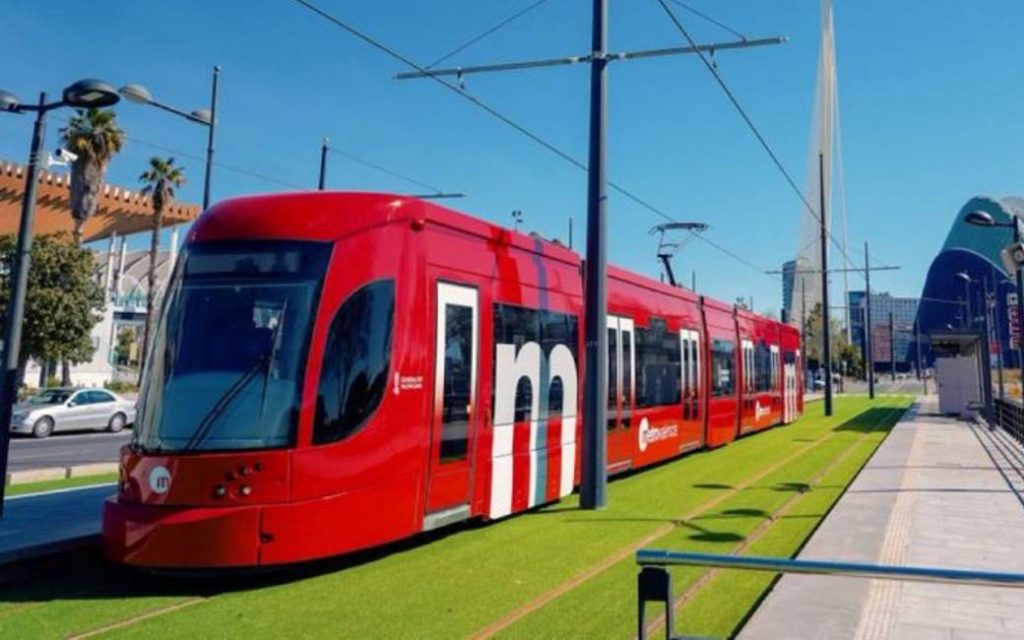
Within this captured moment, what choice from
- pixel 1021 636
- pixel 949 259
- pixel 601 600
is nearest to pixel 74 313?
pixel 601 600

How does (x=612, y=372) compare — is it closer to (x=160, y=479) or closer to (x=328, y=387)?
(x=328, y=387)

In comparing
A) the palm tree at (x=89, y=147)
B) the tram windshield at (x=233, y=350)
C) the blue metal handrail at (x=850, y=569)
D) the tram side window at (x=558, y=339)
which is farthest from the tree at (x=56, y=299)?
the blue metal handrail at (x=850, y=569)

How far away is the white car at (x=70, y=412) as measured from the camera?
975 inches

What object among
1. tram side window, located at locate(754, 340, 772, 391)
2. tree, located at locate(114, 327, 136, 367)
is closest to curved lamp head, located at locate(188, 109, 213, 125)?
tram side window, located at locate(754, 340, 772, 391)

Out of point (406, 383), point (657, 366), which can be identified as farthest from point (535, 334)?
point (657, 366)

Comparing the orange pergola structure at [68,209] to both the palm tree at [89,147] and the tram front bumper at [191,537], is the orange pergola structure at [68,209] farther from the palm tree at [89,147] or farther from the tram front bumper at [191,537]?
the tram front bumper at [191,537]

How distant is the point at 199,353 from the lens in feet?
23.4

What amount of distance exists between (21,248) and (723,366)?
15057mm

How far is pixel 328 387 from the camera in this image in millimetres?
7242

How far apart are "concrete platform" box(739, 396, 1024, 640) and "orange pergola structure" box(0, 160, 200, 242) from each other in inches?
1744

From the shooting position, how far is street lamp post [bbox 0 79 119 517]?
9.40 metres

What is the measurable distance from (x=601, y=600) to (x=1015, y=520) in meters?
6.35

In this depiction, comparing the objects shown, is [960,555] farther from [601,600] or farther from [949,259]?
[949,259]

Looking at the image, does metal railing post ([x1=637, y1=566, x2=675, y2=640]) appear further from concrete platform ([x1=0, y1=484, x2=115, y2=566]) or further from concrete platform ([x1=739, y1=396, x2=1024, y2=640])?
concrete platform ([x1=0, y1=484, x2=115, y2=566])
